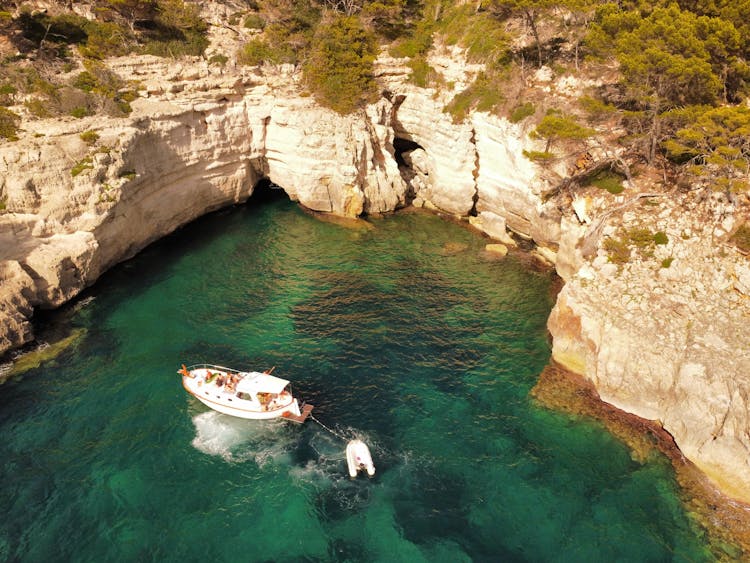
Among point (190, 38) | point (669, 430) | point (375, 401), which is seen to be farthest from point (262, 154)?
point (669, 430)

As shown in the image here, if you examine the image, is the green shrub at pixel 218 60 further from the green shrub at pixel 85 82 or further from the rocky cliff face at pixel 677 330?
the rocky cliff face at pixel 677 330

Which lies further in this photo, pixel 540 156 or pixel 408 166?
pixel 408 166

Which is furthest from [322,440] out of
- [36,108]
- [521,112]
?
[36,108]

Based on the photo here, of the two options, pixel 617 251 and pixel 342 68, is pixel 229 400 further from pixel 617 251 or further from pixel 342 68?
pixel 342 68

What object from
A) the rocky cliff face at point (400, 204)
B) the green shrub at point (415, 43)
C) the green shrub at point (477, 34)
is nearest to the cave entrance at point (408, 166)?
the rocky cliff face at point (400, 204)

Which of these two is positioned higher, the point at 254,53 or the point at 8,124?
the point at 254,53

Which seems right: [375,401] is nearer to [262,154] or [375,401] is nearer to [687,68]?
[687,68]

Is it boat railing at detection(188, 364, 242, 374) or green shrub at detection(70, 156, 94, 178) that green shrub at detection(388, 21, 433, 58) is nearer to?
green shrub at detection(70, 156, 94, 178)

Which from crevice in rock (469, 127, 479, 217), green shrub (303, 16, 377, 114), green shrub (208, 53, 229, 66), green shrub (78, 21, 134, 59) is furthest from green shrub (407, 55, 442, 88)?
green shrub (78, 21, 134, 59)
